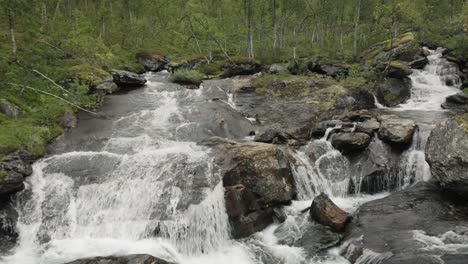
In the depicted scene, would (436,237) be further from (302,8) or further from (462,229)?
(302,8)

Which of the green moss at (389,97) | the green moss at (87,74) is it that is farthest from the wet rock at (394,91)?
the green moss at (87,74)

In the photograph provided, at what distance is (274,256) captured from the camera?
37.3 feet

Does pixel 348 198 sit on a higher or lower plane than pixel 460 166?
lower

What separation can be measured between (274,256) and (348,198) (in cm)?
518

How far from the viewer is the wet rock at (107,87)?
82.2 ft

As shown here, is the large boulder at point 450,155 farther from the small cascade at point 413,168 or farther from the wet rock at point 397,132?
the wet rock at point 397,132

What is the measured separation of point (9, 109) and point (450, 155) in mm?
20479

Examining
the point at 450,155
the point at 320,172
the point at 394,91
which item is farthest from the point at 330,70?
the point at 450,155

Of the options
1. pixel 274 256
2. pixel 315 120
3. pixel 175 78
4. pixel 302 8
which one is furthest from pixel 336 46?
pixel 274 256

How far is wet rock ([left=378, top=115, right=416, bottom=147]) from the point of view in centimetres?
1589

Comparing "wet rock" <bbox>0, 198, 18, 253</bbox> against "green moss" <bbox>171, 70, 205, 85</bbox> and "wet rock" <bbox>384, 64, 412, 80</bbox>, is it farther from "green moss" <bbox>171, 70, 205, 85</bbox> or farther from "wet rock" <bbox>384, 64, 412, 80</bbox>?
"wet rock" <bbox>384, 64, 412, 80</bbox>

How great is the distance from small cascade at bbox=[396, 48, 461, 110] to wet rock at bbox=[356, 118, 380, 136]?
8041 millimetres

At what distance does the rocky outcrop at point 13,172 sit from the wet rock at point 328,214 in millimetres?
11197

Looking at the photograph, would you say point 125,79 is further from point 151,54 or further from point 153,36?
point 153,36
